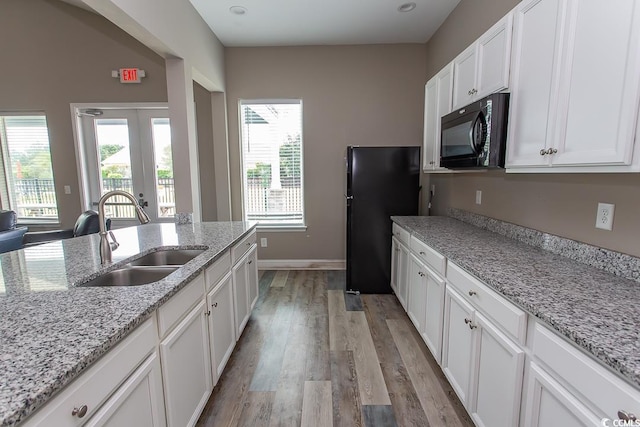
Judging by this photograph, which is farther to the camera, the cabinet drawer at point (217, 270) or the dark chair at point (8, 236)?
the dark chair at point (8, 236)

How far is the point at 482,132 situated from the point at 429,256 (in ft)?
2.90

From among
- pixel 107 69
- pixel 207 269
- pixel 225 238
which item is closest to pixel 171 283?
pixel 207 269

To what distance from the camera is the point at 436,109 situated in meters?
2.68

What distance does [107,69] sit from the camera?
405 cm

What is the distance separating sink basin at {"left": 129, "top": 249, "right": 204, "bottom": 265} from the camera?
77.4 inches

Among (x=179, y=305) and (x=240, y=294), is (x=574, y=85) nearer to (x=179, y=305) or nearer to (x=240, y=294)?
(x=179, y=305)

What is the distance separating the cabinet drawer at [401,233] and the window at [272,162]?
1.56m

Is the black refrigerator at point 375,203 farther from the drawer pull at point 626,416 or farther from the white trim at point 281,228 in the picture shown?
the drawer pull at point 626,416

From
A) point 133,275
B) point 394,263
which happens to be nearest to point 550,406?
point 133,275

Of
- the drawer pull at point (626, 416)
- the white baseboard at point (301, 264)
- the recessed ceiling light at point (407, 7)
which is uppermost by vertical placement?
the recessed ceiling light at point (407, 7)

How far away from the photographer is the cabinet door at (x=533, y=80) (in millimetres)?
1354

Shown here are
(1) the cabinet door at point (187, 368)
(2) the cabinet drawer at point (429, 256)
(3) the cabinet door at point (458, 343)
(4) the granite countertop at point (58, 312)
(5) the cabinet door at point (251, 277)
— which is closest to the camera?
(4) the granite countertop at point (58, 312)

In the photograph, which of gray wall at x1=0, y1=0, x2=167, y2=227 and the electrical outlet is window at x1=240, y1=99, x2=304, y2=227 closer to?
gray wall at x1=0, y1=0, x2=167, y2=227

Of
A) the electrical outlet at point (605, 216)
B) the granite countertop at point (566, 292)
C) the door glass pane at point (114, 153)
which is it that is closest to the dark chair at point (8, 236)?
the door glass pane at point (114, 153)
